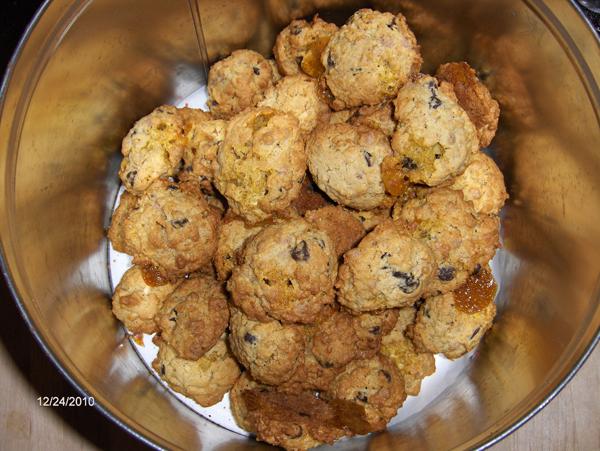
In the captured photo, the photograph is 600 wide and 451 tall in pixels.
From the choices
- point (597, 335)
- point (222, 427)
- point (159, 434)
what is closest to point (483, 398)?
point (597, 335)

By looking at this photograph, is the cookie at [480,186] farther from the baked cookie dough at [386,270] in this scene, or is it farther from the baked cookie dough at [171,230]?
the baked cookie dough at [171,230]

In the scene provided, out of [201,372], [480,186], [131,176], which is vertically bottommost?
[201,372]

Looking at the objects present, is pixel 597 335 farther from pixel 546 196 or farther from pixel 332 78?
pixel 332 78

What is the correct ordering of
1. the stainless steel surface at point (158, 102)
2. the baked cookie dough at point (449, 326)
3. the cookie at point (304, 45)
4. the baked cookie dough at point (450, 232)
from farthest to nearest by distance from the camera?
the cookie at point (304, 45), the baked cookie dough at point (449, 326), the baked cookie dough at point (450, 232), the stainless steel surface at point (158, 102)

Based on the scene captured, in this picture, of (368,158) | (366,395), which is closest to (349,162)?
(368,158)

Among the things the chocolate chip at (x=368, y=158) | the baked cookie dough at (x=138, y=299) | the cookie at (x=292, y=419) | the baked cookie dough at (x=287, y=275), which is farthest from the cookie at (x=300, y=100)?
the cookie at (x=292, y=419)

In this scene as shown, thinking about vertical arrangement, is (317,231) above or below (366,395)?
above

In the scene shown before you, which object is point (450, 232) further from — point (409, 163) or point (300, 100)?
point (300, 100)
